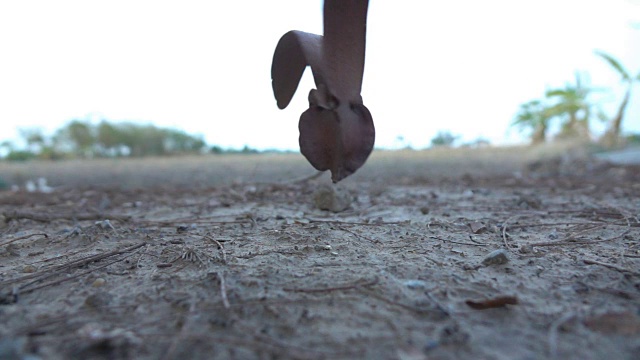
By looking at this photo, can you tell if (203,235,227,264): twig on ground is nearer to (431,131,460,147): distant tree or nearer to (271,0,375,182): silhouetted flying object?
(271,0,375,182): silhouetted flying object

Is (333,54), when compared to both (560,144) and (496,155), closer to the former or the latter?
(496,155)

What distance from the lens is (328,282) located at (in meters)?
1.40

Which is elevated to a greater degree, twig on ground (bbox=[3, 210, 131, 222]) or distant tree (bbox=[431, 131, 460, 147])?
distant tree (bbox=[431, 131, 460, 147])

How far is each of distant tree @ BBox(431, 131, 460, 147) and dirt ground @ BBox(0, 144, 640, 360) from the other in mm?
4808

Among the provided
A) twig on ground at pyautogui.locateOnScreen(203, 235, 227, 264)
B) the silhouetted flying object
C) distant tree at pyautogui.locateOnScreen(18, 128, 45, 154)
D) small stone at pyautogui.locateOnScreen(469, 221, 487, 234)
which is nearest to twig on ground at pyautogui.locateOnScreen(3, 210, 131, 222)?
twig on ground at pyautogui.locateOnScreen(203, 235, 227, 264)

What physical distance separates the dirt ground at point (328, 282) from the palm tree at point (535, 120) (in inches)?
450

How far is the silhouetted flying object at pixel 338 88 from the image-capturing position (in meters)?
1.45

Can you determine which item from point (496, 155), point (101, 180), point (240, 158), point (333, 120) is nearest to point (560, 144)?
point (496, 155)

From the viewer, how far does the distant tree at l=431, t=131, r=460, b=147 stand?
7.80 m

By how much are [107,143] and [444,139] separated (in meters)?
7.12

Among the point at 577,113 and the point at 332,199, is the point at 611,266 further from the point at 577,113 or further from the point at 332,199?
the point at 577,113

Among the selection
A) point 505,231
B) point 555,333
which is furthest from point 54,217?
point 555,333

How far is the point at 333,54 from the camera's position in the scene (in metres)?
1.48

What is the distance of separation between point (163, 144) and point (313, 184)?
18.8ft
